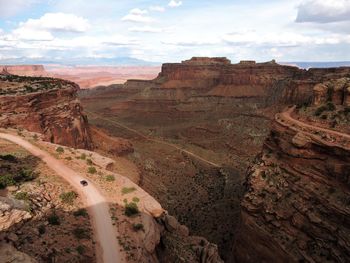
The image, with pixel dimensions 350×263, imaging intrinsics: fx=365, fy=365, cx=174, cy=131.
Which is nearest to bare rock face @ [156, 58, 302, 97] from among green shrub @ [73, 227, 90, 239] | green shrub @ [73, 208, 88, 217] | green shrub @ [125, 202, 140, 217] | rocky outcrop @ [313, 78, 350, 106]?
rocky outcrop @ [313, 78, 350, 106]

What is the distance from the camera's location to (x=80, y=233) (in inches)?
766

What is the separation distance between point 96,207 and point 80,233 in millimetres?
3173

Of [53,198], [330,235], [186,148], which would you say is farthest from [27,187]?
[186,148]

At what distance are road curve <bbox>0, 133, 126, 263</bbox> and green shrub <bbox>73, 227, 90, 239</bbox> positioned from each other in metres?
0.64

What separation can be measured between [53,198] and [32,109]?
814 inches

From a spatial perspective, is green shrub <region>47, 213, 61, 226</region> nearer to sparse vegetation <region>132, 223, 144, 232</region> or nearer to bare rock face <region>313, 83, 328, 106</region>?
sparse vegetation <region>132, 223, 144, 232</region>

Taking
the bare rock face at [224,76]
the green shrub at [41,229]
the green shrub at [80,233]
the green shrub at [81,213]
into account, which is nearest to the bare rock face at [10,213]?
the green shrub at [41,229]

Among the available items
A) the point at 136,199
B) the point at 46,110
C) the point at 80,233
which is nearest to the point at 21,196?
the point at 80,233

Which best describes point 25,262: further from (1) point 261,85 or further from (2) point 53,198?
(1) point 261,85

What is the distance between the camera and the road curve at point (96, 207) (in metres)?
19.0

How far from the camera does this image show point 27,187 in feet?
71.0

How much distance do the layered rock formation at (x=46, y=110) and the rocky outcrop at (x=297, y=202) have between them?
23054 mm

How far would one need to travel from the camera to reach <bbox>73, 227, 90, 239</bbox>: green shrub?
63.4 ft

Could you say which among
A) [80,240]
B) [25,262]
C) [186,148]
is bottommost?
[186,148]
